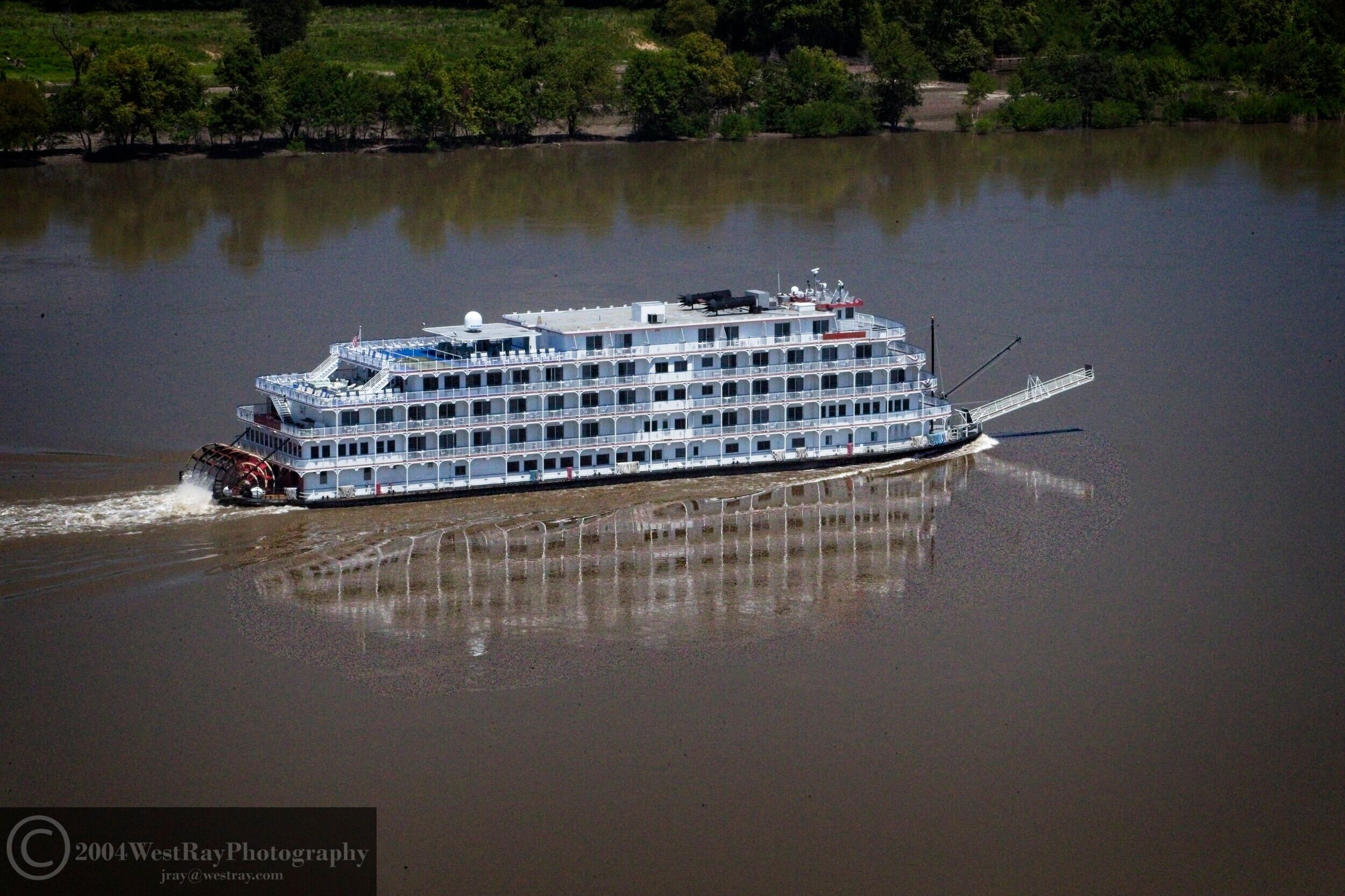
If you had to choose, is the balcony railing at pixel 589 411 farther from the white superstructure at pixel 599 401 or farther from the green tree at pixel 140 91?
the green tree at pixel 140 91

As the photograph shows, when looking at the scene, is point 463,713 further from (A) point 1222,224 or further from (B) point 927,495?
(A) point 1222,224

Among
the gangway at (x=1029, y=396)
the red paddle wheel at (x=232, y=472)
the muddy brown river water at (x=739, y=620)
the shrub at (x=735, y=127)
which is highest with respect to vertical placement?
the shrub at (x=735, y=127)

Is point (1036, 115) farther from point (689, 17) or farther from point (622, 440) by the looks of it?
point (622, 440)

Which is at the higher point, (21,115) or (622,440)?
(21,115)

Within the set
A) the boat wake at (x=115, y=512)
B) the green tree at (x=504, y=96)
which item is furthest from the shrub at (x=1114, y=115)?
the boat wake at (x=115, y=512)

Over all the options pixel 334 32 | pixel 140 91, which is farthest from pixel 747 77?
pixel 140 91

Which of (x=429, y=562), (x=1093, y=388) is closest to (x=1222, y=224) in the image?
(x=1093, y=388)

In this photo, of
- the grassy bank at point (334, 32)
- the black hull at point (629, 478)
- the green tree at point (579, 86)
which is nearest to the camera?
the black hull at point (629, 478)
